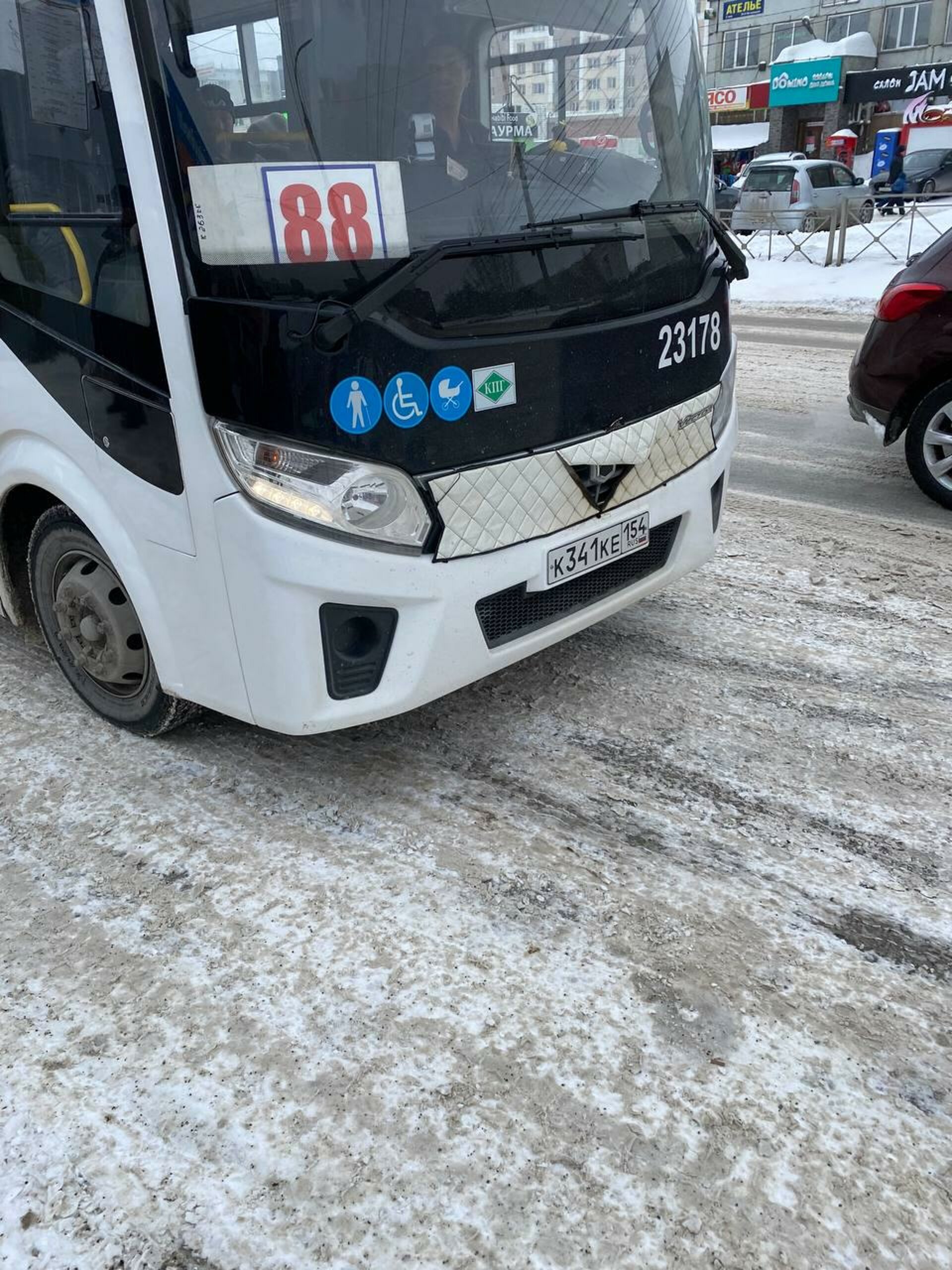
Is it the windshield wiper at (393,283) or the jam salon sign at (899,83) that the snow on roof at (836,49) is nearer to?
the jam salon sign at (899,83)

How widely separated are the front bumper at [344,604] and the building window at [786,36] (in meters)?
56.2

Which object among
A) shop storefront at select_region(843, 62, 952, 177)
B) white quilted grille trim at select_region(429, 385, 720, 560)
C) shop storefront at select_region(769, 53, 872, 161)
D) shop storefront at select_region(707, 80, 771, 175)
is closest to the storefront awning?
shop storefront at select_region(707, 80, 771, 175)

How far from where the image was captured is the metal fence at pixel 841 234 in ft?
55.8

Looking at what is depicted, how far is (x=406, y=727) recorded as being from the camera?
3.48m

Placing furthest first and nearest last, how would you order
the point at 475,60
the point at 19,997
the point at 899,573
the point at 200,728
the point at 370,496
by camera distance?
the point at 899,573 → the point at 200,728 → the point at 475,60 → the point at 370,496 → the point at 19,997

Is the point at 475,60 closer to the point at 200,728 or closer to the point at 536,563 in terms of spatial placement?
the point at 536,563

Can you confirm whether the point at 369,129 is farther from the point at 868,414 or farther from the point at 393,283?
the point at 868,414

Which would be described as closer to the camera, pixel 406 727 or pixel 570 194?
pixel 570 194

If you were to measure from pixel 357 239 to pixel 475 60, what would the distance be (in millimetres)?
785

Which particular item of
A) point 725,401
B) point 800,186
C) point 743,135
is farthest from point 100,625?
point 743,135

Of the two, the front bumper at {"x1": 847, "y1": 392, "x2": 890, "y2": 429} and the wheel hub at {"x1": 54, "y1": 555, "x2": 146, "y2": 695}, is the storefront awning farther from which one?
the wheel hub at {"x1": 54, "y1": 555, "x2": 146, "y2": 695}

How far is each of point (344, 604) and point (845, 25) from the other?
186ft

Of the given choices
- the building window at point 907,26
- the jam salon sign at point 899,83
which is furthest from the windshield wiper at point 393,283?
the building window at point 907,26

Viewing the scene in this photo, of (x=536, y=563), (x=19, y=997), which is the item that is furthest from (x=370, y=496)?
(x=19, y=997)
